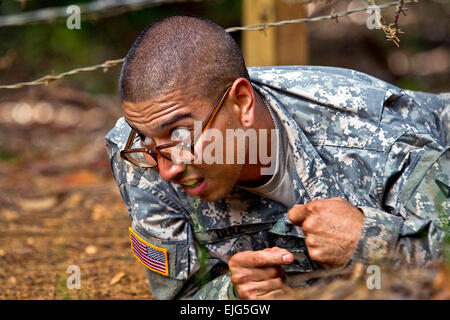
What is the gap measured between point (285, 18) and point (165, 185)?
1657mm

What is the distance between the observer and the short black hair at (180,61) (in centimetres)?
232

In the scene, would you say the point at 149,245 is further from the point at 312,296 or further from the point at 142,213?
the point at 312,296

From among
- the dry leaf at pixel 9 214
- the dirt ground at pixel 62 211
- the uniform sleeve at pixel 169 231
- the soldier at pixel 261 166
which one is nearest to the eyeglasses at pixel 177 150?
the soldier at pixel 261 166

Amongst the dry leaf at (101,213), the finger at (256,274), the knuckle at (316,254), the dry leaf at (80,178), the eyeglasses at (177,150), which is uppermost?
the eyeglasses at (177,150)

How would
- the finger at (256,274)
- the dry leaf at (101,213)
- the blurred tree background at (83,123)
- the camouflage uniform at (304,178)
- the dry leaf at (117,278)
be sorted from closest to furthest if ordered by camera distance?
the finger at (256,274) < the camouflage uniform at (304,178) < the dry leaf at (117,278) < the blurred tree background at (83,123) < the dry leaf at (101,213)

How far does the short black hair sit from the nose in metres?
0.24

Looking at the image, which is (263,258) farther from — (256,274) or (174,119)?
(174,119)

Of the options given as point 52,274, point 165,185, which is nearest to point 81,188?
point 52,274

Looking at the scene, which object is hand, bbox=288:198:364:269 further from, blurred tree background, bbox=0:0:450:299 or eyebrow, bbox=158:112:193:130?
eyebrow, bbox=158:112:193:130

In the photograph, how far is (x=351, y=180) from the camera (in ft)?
8.76

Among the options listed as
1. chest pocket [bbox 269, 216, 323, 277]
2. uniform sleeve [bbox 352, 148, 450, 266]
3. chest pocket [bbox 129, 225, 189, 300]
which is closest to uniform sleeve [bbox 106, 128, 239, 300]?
chest pocket [bbox 129, 225, 189, 300]

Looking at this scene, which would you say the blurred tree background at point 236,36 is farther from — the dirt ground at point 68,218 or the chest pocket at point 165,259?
the chest pocket at point 165,259

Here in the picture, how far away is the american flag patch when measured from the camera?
2736 millimetres

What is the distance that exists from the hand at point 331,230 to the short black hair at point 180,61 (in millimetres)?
586
